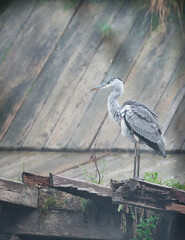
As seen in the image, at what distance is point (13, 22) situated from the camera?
7301mm

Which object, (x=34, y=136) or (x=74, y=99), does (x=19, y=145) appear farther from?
(x=74, y=99)

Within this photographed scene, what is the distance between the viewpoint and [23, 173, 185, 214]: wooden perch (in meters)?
4.05

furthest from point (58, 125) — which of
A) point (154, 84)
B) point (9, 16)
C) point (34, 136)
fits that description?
point (9, 16)

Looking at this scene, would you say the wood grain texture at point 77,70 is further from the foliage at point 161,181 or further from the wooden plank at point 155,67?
the foliage at point 161,181

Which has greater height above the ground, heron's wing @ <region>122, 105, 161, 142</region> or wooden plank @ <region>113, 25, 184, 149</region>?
wooden plank @ <region>113, 25, 184, 149</region>

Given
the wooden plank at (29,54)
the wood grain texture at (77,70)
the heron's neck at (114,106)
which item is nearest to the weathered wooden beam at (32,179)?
the heron's neck at (114,106)

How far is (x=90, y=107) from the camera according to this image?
6.68 m

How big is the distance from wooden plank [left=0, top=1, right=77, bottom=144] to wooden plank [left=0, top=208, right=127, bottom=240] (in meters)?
2.12

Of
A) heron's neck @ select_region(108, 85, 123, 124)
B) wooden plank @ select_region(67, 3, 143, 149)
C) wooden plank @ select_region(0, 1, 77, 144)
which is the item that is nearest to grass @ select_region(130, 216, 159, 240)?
heron's neck @ select_region(108, 85, 123, 124)

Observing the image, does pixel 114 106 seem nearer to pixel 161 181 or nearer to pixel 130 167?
pixel 130 167

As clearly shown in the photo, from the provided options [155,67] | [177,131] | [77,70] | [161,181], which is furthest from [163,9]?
[161,181]

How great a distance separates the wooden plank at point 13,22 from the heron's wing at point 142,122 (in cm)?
224

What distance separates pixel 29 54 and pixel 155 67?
4.85 ft

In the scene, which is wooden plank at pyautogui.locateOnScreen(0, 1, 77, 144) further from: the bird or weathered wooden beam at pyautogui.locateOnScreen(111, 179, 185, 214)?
weathered wooden beam at pyautogui.locateOnScreen(111, 179, 185, 214)
